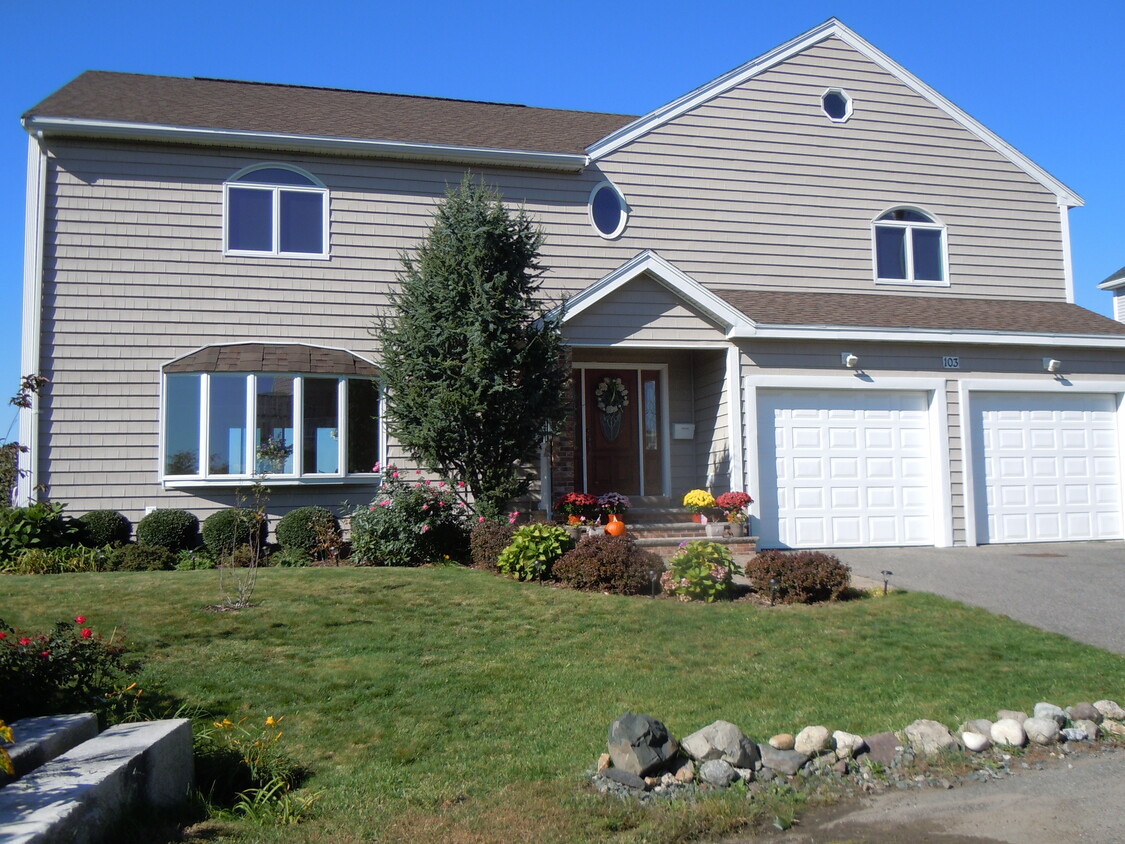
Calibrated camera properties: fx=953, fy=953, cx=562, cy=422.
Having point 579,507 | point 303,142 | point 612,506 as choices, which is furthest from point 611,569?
point 303,142

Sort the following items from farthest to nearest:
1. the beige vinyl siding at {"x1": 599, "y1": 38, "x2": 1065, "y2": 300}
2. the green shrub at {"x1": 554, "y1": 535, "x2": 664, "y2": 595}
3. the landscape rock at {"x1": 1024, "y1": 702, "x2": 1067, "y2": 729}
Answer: the beige vinyl siding at {"x1": 599, "y1": 38, "x2": 1065, "y2": 300} < the green shrub at {"x1": 554, "y1": 535, "x2": 664, "y2": 595} < the landscape rock at {"x1": 1024, "y1": 702, "x2": 1067, "y2": 729}

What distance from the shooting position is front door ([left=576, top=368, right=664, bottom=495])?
1512cm

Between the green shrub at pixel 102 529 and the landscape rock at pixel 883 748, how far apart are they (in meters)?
10.1

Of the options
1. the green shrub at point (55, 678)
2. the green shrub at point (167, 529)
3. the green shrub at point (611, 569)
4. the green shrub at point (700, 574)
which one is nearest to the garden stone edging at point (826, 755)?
the green shrub at point (55, 678)

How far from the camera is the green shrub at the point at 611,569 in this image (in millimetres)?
9969

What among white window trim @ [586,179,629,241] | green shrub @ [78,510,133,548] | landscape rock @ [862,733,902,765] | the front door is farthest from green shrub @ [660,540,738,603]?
green shrub @ [78,510,133,548]

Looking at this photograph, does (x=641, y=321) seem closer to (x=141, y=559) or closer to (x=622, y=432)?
(x=622, y=432)

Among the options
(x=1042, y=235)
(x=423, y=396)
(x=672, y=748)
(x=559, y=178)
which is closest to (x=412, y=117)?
(x=559, y=178)

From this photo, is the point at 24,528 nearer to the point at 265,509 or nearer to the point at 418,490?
the point at 265,509

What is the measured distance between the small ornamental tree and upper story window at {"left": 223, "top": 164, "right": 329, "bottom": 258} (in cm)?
234

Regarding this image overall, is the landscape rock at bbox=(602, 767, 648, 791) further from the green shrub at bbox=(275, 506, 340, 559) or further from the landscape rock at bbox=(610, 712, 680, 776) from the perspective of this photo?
the green shrub at bbox=(275, 506, 340, 559)

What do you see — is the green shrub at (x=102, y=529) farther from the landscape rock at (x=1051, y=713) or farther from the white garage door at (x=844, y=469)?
the landscape rock at (x=1051, y=713)

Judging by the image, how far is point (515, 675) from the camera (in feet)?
23.0

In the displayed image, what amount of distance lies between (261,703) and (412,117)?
11902 millimetres
